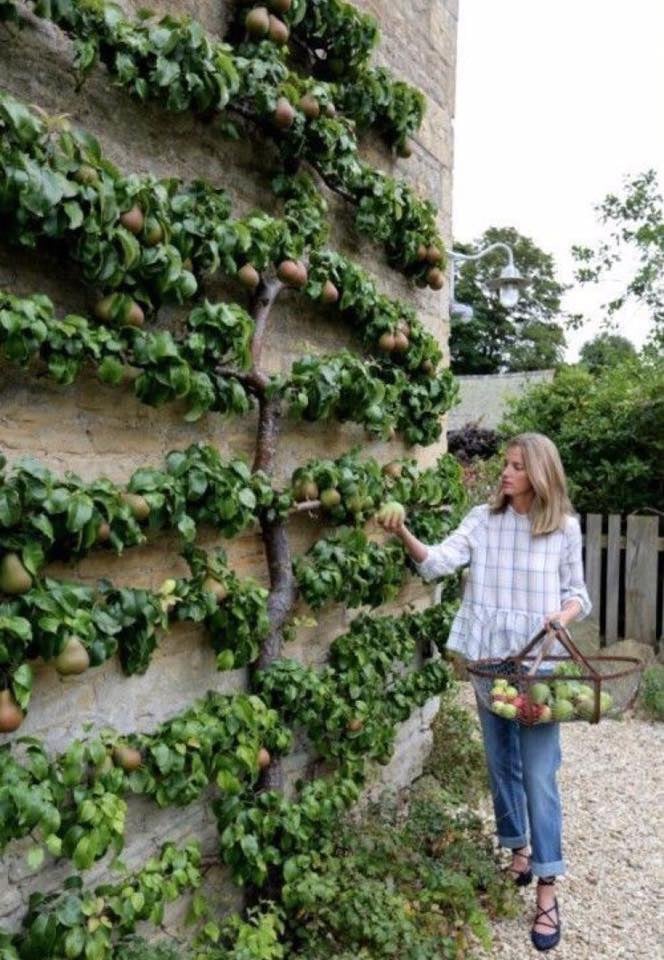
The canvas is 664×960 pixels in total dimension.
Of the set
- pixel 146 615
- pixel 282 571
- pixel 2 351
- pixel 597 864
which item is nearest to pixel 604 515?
pixel 597 864

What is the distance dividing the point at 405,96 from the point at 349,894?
3444 mm

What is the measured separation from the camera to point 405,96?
12.7 ft

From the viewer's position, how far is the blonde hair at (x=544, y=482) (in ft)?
10.5

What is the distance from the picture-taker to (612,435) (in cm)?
748

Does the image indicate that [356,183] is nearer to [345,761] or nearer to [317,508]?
[317,508]

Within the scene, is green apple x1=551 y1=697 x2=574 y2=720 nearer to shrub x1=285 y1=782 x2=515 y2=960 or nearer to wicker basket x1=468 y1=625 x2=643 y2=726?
wicker basket x1=468 y1=625 x2=643 y2=726

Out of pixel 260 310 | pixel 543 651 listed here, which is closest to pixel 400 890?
pixel 543 651

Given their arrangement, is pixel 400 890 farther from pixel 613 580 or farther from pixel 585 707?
pixel 613 580

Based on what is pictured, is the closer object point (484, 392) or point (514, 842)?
point (514, 842)

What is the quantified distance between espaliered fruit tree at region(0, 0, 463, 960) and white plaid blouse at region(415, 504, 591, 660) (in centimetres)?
44

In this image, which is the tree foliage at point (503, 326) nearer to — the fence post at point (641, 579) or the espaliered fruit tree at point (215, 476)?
the fence post at point (641, 579)

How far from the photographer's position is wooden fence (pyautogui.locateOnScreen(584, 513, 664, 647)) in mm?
6914

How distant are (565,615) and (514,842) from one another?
112 centimetres

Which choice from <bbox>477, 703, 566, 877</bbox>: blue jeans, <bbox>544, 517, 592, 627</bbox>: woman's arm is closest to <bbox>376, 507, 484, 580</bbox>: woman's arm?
<bbox>544, 517, 592, 627</bbox>: woman's arm
